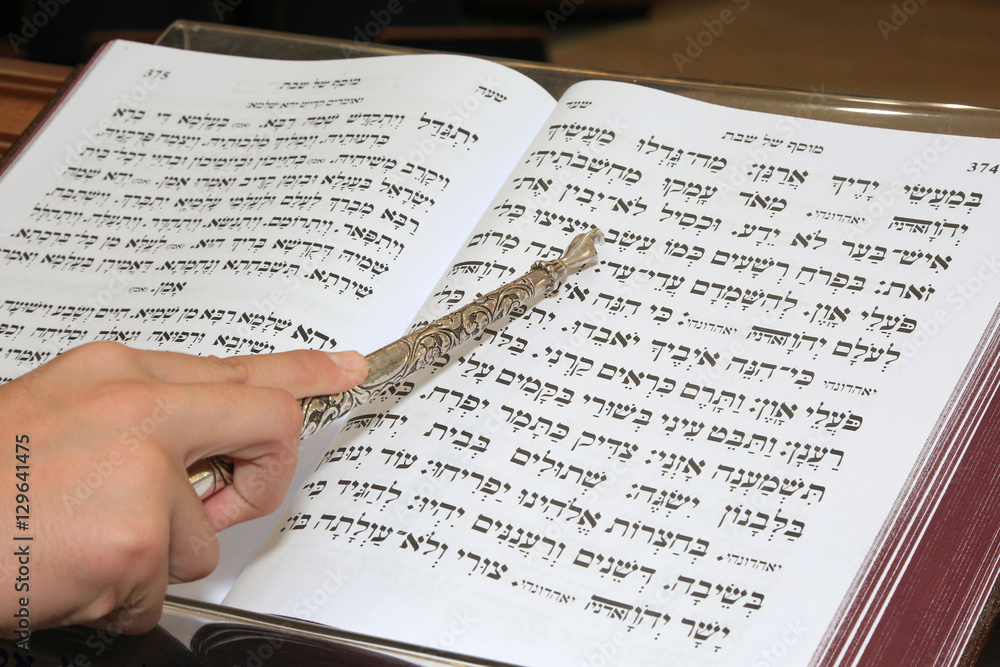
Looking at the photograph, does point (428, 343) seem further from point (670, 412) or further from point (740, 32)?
point (740, 32)

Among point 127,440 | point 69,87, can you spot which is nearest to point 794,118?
point 127,440

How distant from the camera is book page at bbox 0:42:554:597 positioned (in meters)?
0.87

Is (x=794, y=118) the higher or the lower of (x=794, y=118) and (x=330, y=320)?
the higher

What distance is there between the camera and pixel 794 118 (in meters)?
0.96

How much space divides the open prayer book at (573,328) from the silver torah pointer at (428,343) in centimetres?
2

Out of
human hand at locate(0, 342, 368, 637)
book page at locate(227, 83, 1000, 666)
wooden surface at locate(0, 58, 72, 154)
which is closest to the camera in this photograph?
human hand at locate(0, 342, 368, 637)

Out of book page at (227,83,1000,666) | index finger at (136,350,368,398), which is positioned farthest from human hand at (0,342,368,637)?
book page at (227,83,1000,666)

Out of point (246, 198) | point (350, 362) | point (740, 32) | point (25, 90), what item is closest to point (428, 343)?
point (350, 362)

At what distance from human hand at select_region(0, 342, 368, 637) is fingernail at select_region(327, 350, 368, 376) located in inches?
2.5

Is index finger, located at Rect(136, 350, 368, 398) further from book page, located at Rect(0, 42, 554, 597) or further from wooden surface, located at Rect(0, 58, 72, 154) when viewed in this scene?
wooden surface, located at Rect(0, 58, 72, 154)

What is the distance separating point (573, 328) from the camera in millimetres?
833

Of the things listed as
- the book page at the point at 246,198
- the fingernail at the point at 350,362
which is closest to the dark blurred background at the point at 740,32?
the book page at the point at 246,198

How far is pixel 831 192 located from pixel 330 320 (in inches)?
19.5

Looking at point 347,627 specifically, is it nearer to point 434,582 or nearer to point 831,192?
point 434,582
